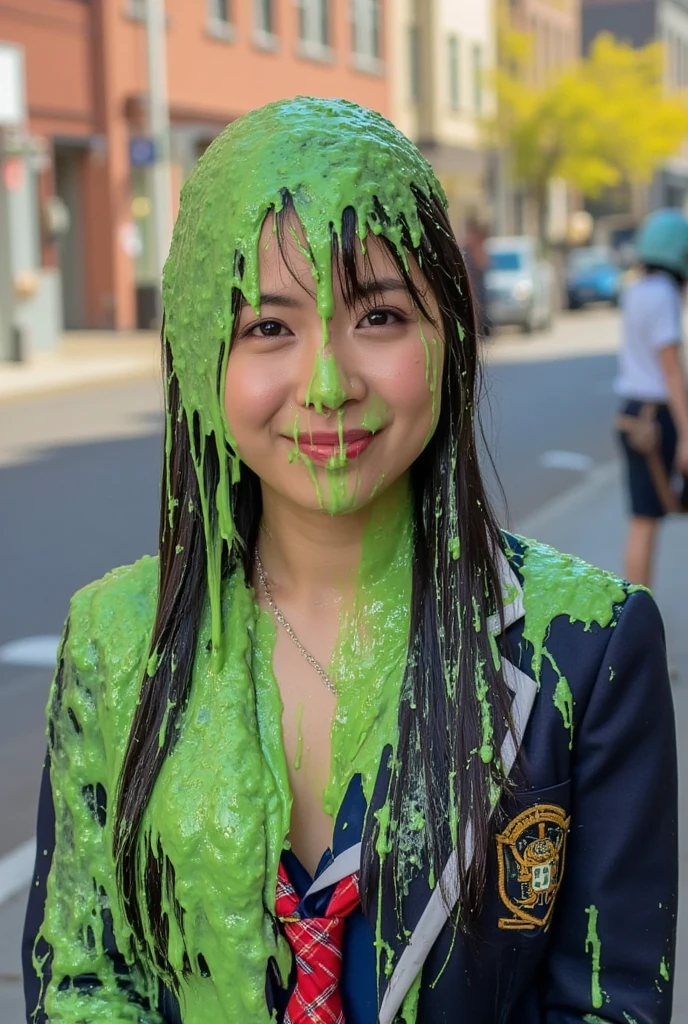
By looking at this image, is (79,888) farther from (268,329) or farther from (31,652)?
(31,652)

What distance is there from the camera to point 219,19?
92.1ft

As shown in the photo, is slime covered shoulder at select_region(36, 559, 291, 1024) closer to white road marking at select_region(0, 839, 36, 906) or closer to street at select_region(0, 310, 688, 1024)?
street at select_region(0, 310, 688, 1024)

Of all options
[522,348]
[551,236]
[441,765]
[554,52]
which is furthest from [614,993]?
[554,52]

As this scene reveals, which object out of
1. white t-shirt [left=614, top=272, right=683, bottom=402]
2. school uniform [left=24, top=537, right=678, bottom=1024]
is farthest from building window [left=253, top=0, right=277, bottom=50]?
school uniform [left=24, top=537, right=678, bottom=1024]

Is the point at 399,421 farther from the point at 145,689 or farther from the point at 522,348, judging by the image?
the point at 522,348

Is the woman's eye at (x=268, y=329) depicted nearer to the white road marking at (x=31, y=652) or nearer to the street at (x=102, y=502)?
the street at (x=102, y=502)

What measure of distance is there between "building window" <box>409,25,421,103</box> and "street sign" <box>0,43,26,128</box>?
17852 mm

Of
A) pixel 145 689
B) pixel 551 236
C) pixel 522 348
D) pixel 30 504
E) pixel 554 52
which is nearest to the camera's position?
pixel 145 689

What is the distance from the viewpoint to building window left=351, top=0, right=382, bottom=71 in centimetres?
3350

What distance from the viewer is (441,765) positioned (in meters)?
1.50

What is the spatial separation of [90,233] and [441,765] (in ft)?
82.5

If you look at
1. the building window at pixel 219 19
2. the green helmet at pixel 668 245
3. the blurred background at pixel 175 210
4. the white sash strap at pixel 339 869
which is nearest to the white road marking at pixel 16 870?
the blurred background at pixel 175 210

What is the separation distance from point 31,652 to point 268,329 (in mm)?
5249

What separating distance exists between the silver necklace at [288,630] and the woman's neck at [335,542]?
0.07ft
